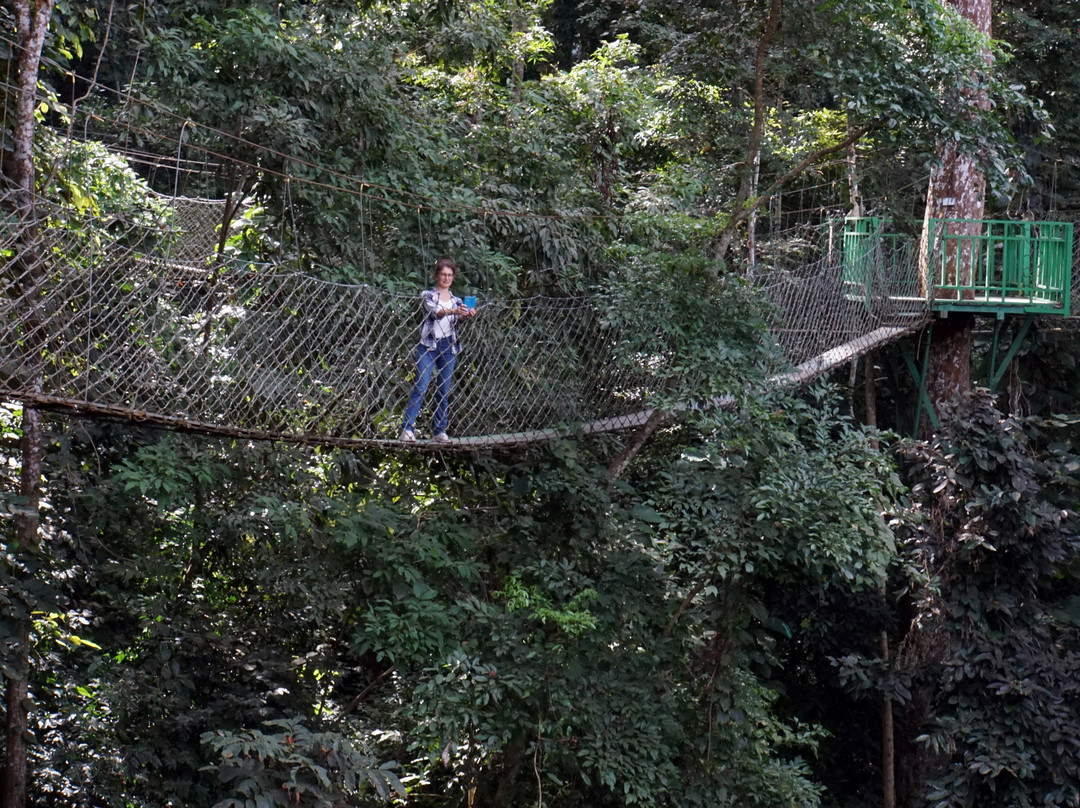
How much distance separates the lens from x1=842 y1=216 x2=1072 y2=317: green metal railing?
18.5 feet

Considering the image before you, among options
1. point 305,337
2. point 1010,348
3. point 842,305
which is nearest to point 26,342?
point 305,337

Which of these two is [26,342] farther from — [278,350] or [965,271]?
[965,271]

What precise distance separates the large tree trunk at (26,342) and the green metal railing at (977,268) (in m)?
3.85

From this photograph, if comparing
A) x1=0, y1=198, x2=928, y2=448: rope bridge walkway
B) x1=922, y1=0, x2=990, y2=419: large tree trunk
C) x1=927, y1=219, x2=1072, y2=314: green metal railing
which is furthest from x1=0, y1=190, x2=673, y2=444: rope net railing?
x1=922, y1=0, x2=990, y2=419: large tree trunk

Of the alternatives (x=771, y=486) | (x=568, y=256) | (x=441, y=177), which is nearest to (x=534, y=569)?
(x=771, y=486)

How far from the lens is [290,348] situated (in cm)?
401

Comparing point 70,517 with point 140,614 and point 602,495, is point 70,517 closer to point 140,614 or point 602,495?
point 140,614

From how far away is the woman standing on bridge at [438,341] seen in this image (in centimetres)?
372

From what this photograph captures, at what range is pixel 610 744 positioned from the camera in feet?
13.0

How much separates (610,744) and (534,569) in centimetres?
71

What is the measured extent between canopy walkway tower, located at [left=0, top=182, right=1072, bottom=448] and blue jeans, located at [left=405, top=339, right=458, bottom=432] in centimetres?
9

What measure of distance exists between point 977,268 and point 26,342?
4901mm

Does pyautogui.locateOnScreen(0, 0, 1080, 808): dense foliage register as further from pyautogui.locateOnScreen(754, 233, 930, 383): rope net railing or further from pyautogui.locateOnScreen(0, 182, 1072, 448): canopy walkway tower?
pyautogui.locateOnScreen(754, 233, 930, 383): rope net railing

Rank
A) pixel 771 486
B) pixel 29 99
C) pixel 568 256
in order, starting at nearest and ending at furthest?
pixel 29 99
pixel 771 486
pixel 568 256
